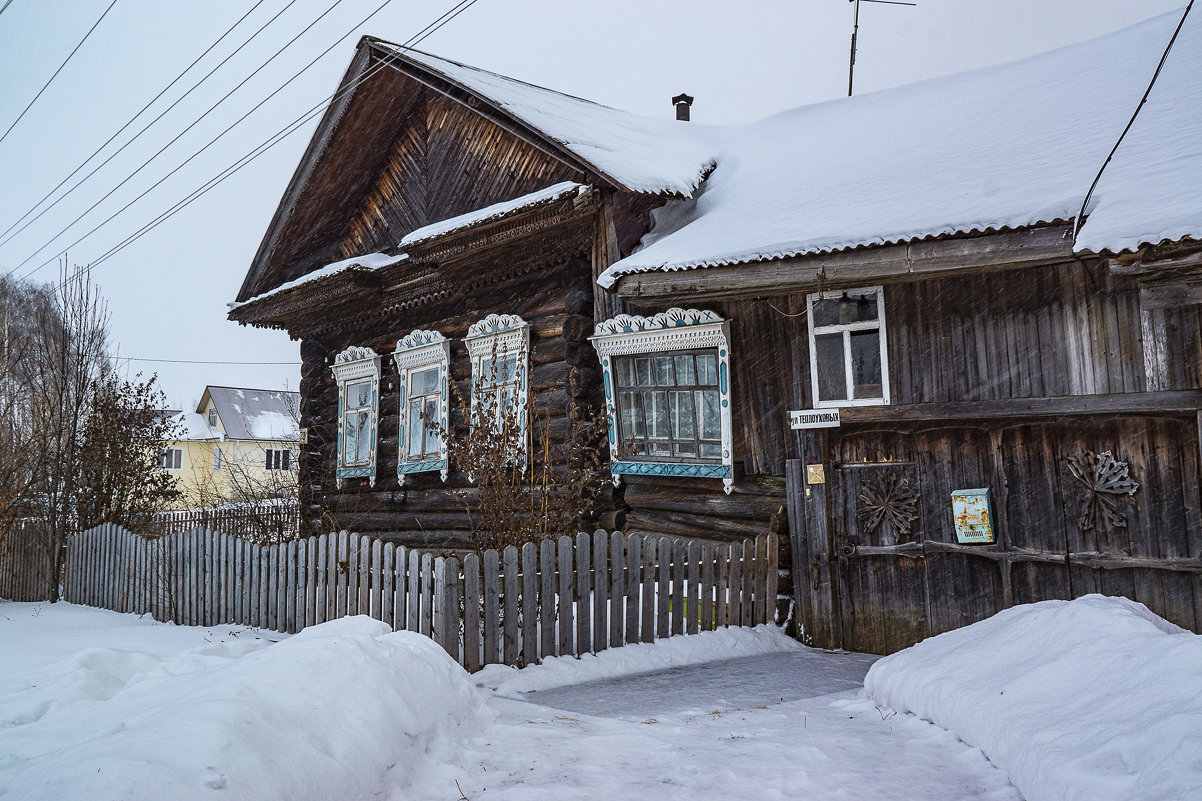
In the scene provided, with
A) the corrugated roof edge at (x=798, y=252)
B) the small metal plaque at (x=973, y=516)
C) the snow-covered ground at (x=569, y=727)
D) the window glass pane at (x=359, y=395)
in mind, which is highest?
the corrugated roof edge at (x=798, y=252)

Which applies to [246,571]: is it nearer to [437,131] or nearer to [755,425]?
[755,425]

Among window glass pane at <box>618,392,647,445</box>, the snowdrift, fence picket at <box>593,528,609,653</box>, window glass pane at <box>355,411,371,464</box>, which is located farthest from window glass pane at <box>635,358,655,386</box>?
window glass pane at <box>355,411,371,464</box>

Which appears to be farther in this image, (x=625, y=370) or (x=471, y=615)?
(x=625, y=370)

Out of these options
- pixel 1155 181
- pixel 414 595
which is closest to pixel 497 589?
pixel 414 595

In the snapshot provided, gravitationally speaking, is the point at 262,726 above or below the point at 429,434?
below

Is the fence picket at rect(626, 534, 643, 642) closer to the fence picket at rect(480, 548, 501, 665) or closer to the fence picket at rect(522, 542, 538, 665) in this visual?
the fence picket at rect(522, 542, 538, 665)

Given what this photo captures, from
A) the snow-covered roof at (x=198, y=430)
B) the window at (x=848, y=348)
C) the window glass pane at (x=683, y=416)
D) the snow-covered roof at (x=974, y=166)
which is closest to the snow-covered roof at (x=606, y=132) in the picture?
the snow-covered roof at (x=974, y=166)

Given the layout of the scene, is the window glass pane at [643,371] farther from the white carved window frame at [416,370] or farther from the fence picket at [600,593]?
the white carved window frame at [416,370]

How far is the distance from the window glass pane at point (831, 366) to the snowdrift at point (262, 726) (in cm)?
463

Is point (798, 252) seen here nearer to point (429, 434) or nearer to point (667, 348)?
point (667, 348)

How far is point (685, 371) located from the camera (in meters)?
9.46

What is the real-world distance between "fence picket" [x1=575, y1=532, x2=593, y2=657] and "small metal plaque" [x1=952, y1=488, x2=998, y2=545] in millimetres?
3205

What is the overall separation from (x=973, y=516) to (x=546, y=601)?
3.69 metres

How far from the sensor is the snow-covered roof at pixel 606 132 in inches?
366
